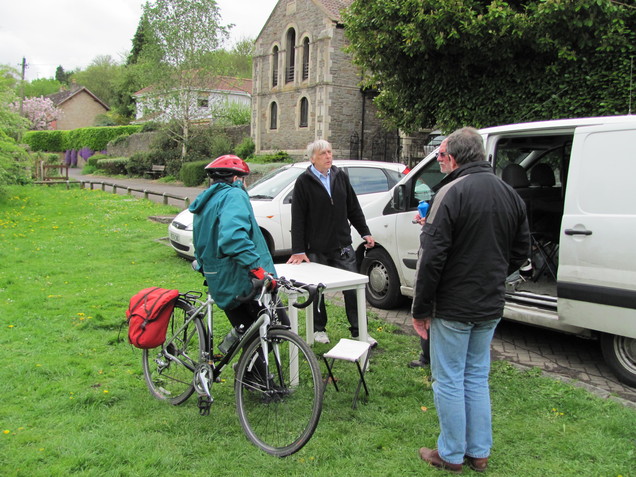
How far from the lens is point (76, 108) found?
6988 centimetres

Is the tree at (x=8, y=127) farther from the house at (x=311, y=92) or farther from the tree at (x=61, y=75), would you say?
the tree at (x=61, y=75)

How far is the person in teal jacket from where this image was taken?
369 cm

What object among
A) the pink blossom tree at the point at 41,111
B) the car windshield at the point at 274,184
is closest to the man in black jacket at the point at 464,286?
the car windshield at the point at 274,184

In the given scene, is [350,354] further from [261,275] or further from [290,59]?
[290,59]

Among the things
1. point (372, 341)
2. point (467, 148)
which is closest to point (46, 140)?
point (372, 341)

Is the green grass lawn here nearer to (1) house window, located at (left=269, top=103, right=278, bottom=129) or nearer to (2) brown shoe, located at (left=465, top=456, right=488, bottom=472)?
(2) brown shoe, located at (left=465, top=456, right=488, bottom=472)

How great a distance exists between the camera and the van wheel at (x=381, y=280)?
7.00 metres

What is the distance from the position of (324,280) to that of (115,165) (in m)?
39.0

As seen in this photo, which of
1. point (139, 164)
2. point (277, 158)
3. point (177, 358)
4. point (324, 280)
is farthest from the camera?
point (139, 164)

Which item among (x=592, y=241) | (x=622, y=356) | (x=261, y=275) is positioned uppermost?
(x=592, y=241)

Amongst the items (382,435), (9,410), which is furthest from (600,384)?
(9,410)

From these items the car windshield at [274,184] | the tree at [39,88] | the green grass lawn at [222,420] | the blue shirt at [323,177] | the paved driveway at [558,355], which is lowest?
the paved driveway at [558,355]

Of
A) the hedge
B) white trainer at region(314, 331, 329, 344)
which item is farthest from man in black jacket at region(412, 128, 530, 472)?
the hedge

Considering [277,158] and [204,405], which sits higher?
[277,158]
